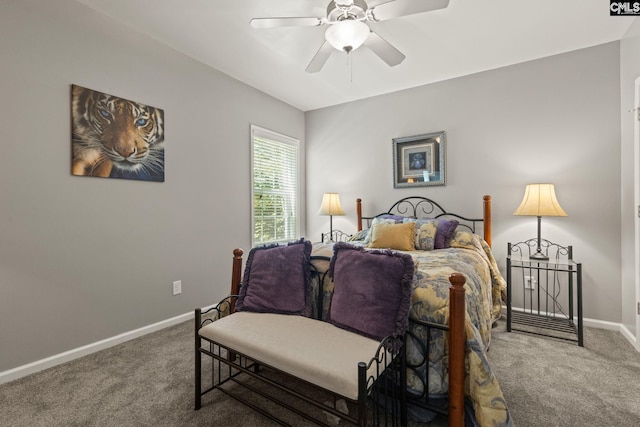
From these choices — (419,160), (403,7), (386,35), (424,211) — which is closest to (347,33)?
(403,7)

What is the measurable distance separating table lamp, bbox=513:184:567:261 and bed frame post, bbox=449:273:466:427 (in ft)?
6.22

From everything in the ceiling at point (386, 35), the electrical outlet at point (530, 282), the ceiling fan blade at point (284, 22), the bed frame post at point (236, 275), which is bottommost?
the electrical outlet at point (530, 282)

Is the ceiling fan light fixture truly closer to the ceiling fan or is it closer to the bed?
the ceiling fan

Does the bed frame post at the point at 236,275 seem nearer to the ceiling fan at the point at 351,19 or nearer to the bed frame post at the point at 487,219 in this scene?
the ceiling fan at the point at 351,19

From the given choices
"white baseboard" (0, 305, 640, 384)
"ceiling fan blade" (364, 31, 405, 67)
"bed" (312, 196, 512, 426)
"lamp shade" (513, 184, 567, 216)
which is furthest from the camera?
"lamp shade" (513, 184, 567, 216)

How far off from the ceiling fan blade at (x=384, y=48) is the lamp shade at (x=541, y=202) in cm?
176

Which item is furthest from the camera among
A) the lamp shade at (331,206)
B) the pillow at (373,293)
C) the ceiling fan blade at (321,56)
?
the lamp shade at (331,206)

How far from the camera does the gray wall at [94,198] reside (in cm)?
190

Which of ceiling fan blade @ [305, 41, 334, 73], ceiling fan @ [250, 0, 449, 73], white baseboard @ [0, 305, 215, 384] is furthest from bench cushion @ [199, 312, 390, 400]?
ceiling fan blade @ [305, 41, 334, 73]

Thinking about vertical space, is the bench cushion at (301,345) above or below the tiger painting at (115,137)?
below

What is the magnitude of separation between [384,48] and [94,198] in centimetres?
253

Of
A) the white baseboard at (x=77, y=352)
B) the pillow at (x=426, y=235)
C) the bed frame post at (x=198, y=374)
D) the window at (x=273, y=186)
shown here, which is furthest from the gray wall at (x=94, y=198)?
the pillow at (x=426, y=235)

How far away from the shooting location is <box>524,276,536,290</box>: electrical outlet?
2.96 meters

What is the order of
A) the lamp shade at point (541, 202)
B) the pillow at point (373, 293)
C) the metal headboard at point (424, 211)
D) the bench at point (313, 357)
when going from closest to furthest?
the bench at point (313, 357)
the pillow at point (373, 293)
the lamp shade at point (541, 202)
the metal headboard at point (424, 211)
